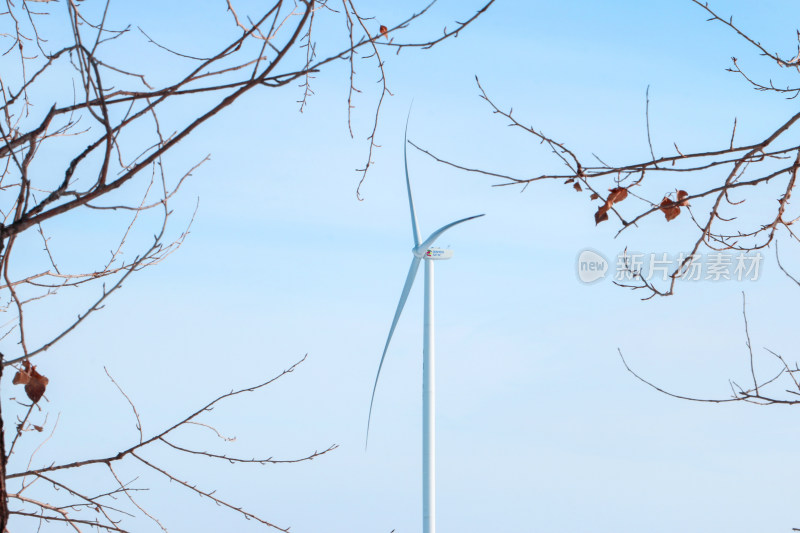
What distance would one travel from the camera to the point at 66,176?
2.48m

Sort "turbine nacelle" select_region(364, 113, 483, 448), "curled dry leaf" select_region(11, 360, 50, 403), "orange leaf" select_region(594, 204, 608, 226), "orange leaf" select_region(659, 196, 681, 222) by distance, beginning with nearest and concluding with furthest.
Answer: "curled dry leaf" select_region(11, 360, 50, 403)
"orange leaf" select_region(594, 204, 608, 226)
"orange leaf" select_region(659, 196, 681, 222)
"turbine nacelle" select_region(364, 113, 483, 448)

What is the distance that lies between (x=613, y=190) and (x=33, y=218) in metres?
2.04

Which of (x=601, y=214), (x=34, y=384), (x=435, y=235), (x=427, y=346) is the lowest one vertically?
(x=34, y=384)

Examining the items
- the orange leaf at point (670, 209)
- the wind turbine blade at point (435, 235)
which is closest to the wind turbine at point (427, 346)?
the wind turbine blade at point (435, 235)

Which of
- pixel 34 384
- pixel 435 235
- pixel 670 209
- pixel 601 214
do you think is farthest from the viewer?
pixel 435 235

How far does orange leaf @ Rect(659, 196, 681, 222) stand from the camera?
3299mm

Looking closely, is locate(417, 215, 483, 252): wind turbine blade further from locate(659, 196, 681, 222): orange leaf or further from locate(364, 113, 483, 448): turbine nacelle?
locate(659, 196, 681, 222): orange leaf

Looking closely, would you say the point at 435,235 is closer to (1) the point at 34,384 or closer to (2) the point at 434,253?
(2) the point at 434,253

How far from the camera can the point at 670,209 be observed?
10.9ft

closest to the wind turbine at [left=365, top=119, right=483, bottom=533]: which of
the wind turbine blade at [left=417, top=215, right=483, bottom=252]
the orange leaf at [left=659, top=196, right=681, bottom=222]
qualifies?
the wind turbine blade at [left=417, top=215, right=483, bottom=252]

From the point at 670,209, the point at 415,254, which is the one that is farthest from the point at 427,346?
the point at 670,209

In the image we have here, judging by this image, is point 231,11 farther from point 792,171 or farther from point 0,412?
point 792,171

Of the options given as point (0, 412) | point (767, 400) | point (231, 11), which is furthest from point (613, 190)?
point (0, 412)

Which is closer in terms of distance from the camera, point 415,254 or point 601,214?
point 601,214
